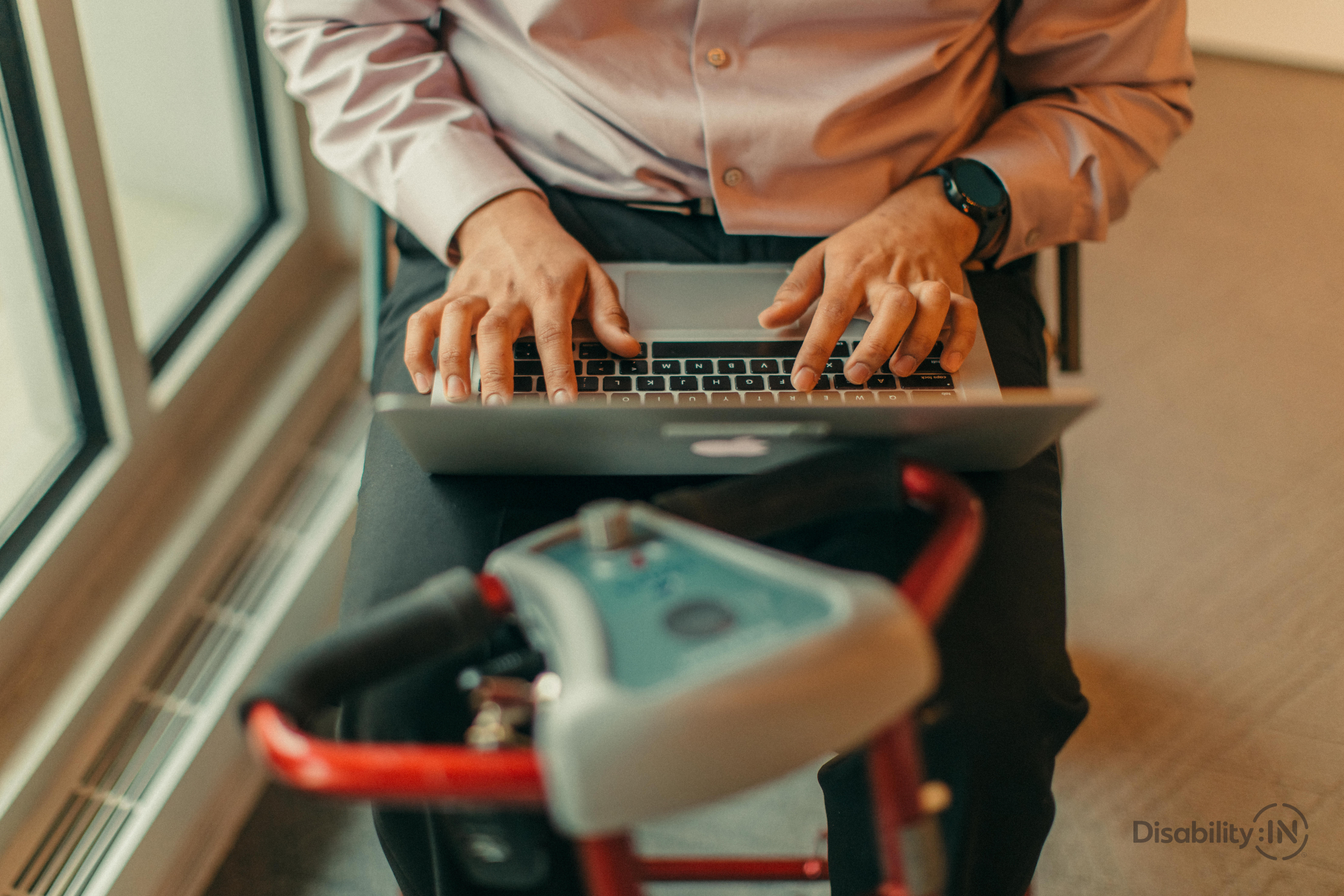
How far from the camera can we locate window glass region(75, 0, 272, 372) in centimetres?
142

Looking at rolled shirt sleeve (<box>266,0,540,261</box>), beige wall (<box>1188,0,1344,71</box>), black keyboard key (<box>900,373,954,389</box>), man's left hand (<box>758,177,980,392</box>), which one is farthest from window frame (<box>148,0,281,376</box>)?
beige wall (<box>1188,0,1344,71</box>)

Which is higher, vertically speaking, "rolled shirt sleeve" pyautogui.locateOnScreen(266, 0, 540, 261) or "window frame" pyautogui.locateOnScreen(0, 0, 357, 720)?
"rolled shirt sleeve" pyautogui.locateOnScreen(266, 0, 540, 261)

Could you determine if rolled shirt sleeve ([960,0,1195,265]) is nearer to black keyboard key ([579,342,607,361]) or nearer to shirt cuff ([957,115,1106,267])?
shirt cuff ([957,115,1106,267])

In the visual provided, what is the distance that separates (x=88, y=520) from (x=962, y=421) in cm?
109

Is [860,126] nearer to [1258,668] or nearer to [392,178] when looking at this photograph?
[392,178]

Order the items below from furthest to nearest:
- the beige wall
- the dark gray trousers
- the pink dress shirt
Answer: the beige wall, the pink dress shirt, the dark gray trousers

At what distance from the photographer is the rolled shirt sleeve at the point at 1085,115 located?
38.4 inches

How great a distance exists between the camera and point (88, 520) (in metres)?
1.24

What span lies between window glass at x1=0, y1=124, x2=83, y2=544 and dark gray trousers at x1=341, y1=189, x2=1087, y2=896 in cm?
56

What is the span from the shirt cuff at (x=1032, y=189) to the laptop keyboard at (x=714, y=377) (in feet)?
0.67

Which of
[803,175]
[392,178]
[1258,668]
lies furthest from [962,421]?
[1258,668]

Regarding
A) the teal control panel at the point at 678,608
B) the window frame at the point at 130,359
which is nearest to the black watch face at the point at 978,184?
the teal control panel at the point at 678,608

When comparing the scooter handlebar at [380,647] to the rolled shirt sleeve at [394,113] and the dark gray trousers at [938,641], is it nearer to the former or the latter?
the dark gray trousers at [938,641]

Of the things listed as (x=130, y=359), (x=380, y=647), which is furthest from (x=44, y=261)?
(x=380, y=647)
